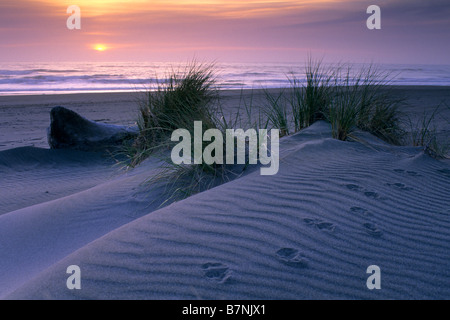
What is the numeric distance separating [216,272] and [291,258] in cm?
44

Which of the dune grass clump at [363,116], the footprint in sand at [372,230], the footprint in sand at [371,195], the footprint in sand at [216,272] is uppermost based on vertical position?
the dune grass clump at [363,116]

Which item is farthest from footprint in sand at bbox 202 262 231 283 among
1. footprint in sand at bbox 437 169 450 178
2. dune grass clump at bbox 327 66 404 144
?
dune grass clump at bbox 327 66 404 144

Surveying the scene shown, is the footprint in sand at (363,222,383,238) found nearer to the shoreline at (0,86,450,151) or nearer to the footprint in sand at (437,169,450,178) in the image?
the footprint in sand at (437,169,450,178)

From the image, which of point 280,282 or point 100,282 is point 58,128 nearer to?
point 100,282

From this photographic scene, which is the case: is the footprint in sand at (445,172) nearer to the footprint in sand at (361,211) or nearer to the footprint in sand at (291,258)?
the footprint in sand at (361,211)

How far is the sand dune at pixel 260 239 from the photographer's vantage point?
191cm

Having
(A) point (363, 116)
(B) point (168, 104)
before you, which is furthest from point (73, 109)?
(A) point (363, 116)

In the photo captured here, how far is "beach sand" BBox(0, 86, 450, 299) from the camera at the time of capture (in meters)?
1.91

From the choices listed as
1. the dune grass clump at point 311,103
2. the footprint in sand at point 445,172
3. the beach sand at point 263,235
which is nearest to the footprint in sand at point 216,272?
the beach sand at point 263,235

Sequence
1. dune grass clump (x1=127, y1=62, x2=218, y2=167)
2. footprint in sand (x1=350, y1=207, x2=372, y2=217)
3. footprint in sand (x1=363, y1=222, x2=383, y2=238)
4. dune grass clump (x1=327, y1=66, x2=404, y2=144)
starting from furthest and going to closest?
dune grass clump (x1=127, y1=62, x2=218, y2=167) → dune grass clump (x1=327, y1=66, x2=404, y2=144) → footprint in sand (x1=350, y1=207, x2=372, y2=217) → footprint in sand (x1=363, y1=222, x2=383, y2=238)

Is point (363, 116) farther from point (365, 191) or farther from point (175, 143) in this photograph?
point (175, 143)

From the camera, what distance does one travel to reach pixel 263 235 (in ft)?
7.65

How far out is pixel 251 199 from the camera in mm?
2861

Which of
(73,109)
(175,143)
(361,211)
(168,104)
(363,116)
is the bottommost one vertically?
(361,211)
